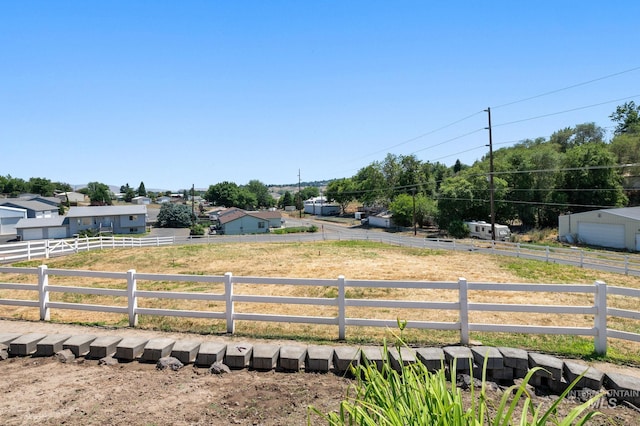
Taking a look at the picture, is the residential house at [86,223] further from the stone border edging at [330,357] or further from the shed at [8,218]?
the stone border edging at [330,357]

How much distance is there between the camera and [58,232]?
53281 mm

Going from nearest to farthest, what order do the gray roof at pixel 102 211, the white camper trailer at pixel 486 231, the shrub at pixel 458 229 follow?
the white camper trailer at pixel 486 231 → the shrub at pixel 458 229 → the gray roof at pixel 102 211

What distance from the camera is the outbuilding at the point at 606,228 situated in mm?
33031

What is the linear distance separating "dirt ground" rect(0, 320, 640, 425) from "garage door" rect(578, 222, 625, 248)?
37.0 metres

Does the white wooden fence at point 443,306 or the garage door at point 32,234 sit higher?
the white wooden fence at point 443,306

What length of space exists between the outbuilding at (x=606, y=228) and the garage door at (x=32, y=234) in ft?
215

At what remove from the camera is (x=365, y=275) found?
15992 millimetres

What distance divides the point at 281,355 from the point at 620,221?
39930mm

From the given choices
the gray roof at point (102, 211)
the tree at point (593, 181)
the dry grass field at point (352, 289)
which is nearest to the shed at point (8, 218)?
the gray roof at point (102, 211)

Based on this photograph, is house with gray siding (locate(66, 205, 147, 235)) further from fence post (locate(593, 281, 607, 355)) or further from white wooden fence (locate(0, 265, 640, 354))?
fence post (locate(593, 281, 607, 355))

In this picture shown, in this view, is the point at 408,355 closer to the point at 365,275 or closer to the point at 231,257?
the point at 365,275

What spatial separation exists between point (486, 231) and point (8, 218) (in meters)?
68.9

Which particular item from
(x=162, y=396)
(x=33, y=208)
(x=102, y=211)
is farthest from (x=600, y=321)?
(x=33, y=208)

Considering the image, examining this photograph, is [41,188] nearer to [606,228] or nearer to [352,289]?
[352,289]
